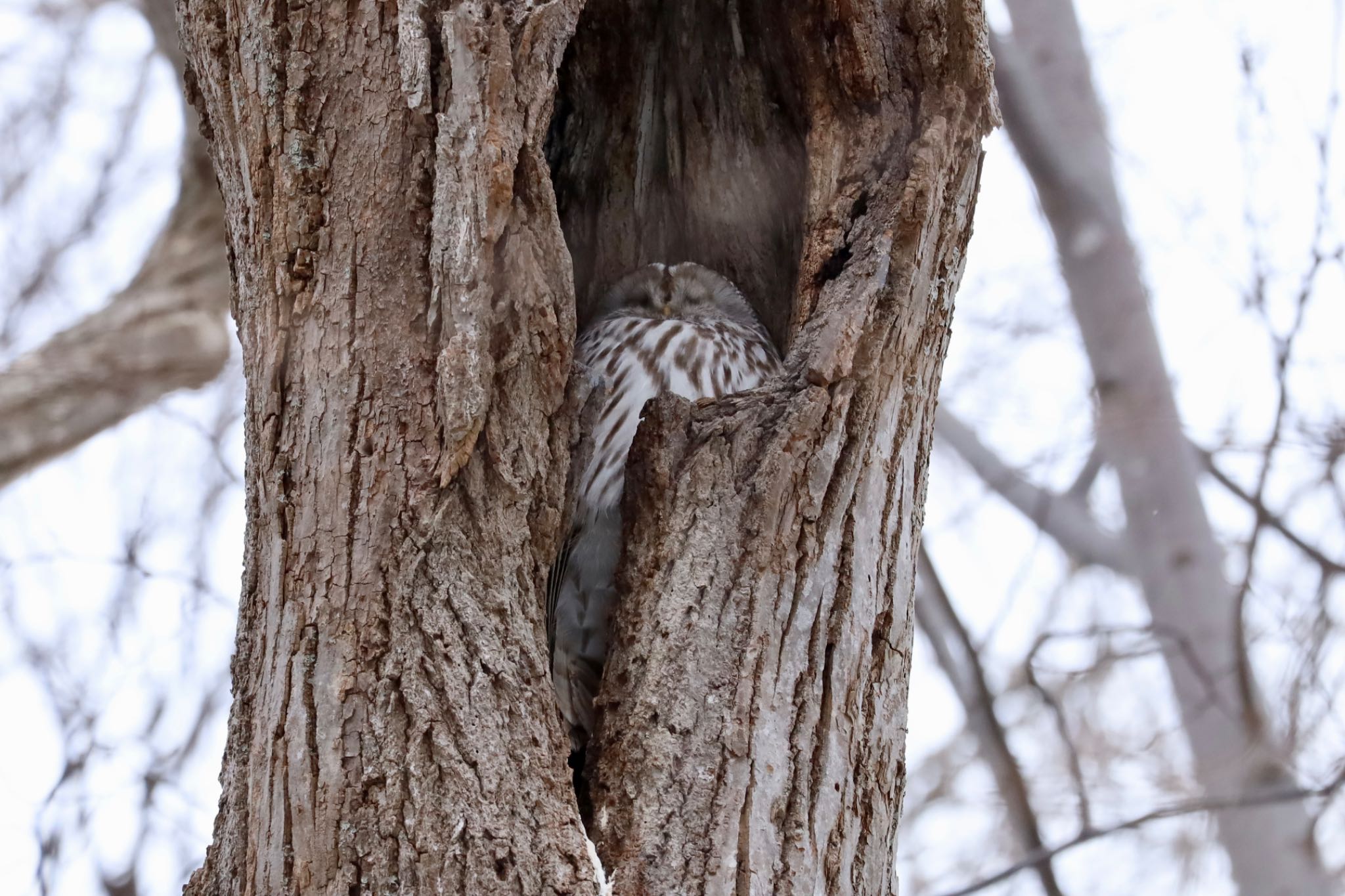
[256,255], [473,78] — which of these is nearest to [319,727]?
[256,255]

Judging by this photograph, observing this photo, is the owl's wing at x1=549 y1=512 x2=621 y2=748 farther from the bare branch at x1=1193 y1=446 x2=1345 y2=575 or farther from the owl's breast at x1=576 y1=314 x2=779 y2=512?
the bare branch at x1=1193 y1=446 x2=1345 y2=575

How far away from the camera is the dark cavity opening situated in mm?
2963

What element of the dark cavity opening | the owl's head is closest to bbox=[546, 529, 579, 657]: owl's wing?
the dark cavity opening

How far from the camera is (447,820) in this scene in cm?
179

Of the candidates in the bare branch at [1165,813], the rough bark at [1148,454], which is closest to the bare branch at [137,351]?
the rough bark at [1148,454]

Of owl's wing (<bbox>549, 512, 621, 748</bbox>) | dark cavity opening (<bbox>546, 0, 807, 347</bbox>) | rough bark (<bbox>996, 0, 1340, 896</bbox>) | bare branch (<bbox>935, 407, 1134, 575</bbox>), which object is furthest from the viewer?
bare branch (<bbox>935, 407, 1134, 575</bbox>)

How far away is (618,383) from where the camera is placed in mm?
3094

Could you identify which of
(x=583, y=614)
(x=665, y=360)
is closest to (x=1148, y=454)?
(x=665, y=360)

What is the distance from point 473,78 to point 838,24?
2.98 feet

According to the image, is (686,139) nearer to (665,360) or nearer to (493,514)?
(665,360)

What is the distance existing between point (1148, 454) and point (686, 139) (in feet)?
8.81

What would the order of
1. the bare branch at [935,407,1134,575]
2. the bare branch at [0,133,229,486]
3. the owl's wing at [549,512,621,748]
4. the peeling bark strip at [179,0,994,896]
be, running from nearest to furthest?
the peeling bark strip at [179,0,994,896] → the owl's wing at [549,512,621,748] → the bare branch at [935,407,1134,575] → the bare branch at [0,133,229,486]

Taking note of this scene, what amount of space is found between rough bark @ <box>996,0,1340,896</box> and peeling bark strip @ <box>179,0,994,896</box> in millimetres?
2308

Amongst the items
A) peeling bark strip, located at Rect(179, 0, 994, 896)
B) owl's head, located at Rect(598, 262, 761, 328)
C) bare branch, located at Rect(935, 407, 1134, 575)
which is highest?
bare branch, located at Rect(935, 407, 1134, 575)
